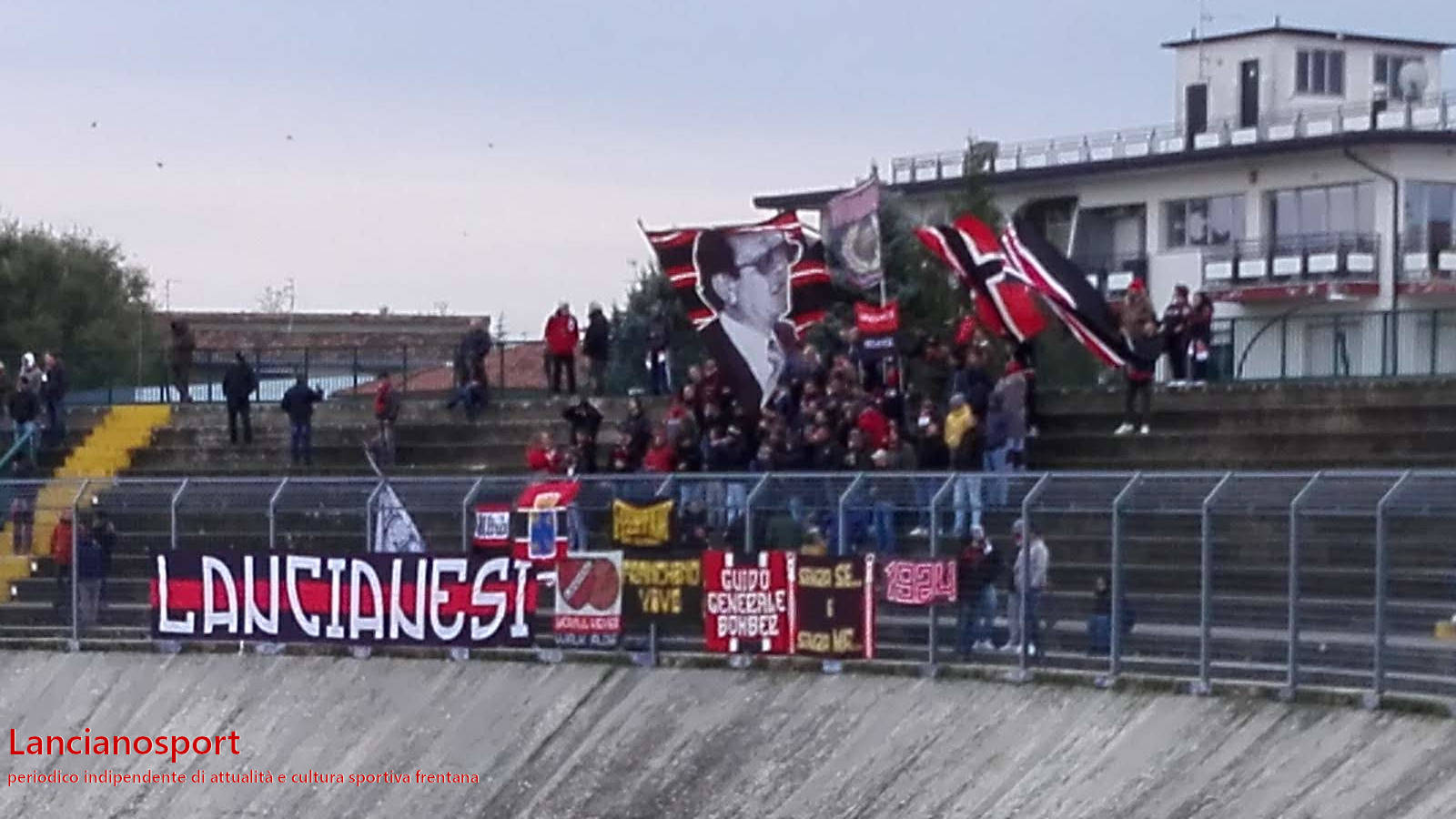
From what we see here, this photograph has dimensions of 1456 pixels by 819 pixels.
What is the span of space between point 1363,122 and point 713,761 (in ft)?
130

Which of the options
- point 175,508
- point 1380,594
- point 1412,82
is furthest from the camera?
point 1412,82

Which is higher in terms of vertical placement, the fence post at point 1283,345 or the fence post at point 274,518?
the fence post at point 1283,345

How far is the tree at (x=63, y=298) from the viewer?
240 feet

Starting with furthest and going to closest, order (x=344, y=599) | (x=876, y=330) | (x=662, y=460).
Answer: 1. (x=876, y=330)
2. (x=662, y=460)
3. (x=344, y=599)

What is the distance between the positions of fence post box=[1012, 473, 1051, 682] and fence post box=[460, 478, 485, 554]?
699cm

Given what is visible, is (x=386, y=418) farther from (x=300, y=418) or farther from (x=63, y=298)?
(x=63, y=298)

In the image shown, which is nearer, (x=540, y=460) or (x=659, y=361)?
(x=540, y=460)

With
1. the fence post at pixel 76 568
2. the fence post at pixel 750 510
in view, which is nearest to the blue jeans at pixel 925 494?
the fence post at pixel 750 510

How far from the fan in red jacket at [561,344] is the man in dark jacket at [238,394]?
177 inches

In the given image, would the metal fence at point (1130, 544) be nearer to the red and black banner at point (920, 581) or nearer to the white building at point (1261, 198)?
the red and black banner at point (920, 581)

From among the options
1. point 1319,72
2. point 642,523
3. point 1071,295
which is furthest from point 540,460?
point 1319,72

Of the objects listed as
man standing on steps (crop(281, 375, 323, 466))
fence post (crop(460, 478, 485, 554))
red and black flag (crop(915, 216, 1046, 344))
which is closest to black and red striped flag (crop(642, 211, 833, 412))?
red and black flag (crop(915, 216, 1046, 344))

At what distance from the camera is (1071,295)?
3028 centimetres

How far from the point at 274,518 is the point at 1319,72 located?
4796cm
